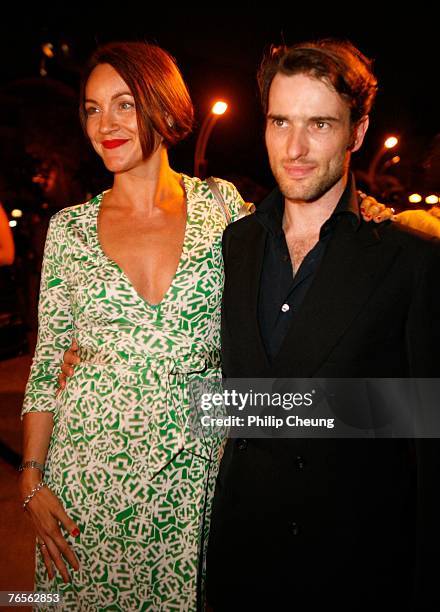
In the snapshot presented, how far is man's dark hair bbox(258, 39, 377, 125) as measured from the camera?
1751 millimetres

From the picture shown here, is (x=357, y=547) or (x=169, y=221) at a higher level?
(x=169, y=221)

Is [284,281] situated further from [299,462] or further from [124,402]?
[124,402]

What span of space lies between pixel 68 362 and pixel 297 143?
116cm

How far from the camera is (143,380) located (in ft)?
6.16

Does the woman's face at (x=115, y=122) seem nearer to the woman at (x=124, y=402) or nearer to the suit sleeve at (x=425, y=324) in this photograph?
the woman at (x=124, y=402)

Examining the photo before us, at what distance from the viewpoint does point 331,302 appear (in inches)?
63.1

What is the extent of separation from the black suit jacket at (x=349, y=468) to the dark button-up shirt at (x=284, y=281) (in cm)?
5

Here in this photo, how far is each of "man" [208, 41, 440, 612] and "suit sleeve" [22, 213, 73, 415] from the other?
0.64 metres

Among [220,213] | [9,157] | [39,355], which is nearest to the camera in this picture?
[39,355]

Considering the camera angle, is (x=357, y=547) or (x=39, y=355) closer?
(x=357, y=547)

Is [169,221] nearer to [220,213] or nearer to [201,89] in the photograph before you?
[220,213]

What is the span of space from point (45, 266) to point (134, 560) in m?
1.14

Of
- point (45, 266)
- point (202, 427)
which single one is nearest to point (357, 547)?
point (202, 427)

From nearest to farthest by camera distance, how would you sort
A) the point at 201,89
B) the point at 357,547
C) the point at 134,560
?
the point at 357,547, the point at 134,560, the point at 201,89
